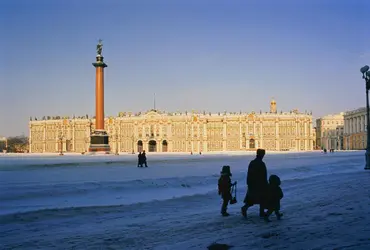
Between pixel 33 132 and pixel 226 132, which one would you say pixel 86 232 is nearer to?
pixel 226 132

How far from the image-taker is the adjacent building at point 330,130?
15362cm

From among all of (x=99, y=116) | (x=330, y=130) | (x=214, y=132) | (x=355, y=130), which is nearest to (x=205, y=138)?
(x=214, y=132)

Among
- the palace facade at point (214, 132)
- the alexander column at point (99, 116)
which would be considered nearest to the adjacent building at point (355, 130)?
the palace facade at point (214, 132)

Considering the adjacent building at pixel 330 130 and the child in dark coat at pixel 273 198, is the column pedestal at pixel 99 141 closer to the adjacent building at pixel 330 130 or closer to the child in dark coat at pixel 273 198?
the child in dark coat at pixel 273 198

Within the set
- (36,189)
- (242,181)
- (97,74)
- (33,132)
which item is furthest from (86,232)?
(33,132)

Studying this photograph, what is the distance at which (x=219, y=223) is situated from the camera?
928cm

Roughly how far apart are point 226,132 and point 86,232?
107976 mm

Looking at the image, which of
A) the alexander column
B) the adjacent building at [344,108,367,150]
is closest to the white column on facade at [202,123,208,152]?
the adjacent building at [344,108,367,150]

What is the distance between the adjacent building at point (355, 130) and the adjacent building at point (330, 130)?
80.7 feet

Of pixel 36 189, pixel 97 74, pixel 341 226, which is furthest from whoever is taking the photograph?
pixel 97 74

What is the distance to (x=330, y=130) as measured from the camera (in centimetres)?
15800

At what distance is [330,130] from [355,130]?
3764 cm

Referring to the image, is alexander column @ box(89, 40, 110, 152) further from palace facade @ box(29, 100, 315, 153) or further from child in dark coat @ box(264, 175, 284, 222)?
child in dark coat @ box(264, 175, 284, 222)

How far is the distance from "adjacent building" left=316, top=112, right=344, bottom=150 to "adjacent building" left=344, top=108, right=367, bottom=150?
968 inches
